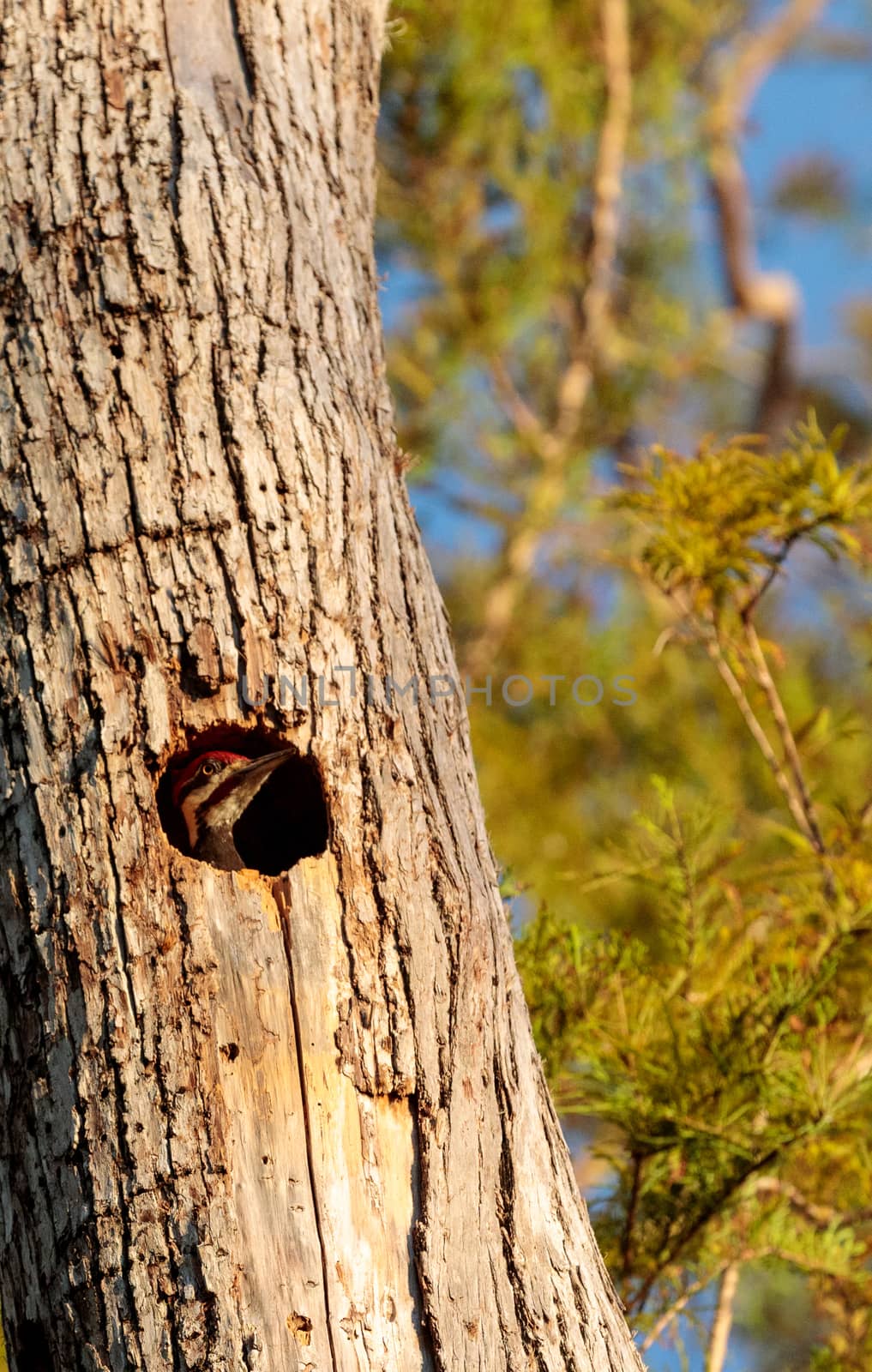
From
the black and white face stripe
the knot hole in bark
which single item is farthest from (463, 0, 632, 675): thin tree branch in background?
the black and white face stripe

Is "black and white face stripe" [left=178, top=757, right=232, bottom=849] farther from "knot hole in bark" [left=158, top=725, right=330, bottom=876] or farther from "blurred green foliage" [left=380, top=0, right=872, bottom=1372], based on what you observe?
"blurred green foliage" [left=380, top=0, right=872, bottom=1372]

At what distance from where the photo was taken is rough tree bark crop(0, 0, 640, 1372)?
1886 millimetres

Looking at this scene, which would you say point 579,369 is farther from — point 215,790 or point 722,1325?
point 722,1325

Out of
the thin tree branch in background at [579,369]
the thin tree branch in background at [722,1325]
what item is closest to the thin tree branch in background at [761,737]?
the thin tree branch in background at [722,1325]

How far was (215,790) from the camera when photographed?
278cm

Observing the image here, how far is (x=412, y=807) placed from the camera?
2.16 m

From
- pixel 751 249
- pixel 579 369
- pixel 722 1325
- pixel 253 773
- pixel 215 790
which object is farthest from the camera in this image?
pixel 751 249

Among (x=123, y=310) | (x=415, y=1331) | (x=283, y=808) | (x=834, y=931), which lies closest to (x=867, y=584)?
(x=834, y=931)

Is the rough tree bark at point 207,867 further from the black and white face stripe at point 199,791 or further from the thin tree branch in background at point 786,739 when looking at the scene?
the thin tree branch in background at point 786,739

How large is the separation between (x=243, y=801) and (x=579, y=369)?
4.32 metres

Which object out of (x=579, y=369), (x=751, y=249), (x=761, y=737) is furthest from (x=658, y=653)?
(x=751, y=249)

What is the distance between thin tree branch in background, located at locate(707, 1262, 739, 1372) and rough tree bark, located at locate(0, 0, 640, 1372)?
106 cm

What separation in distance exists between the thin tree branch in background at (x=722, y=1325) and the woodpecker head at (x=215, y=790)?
55.5 inches

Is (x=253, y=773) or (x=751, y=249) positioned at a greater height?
(x=751, y=249)
